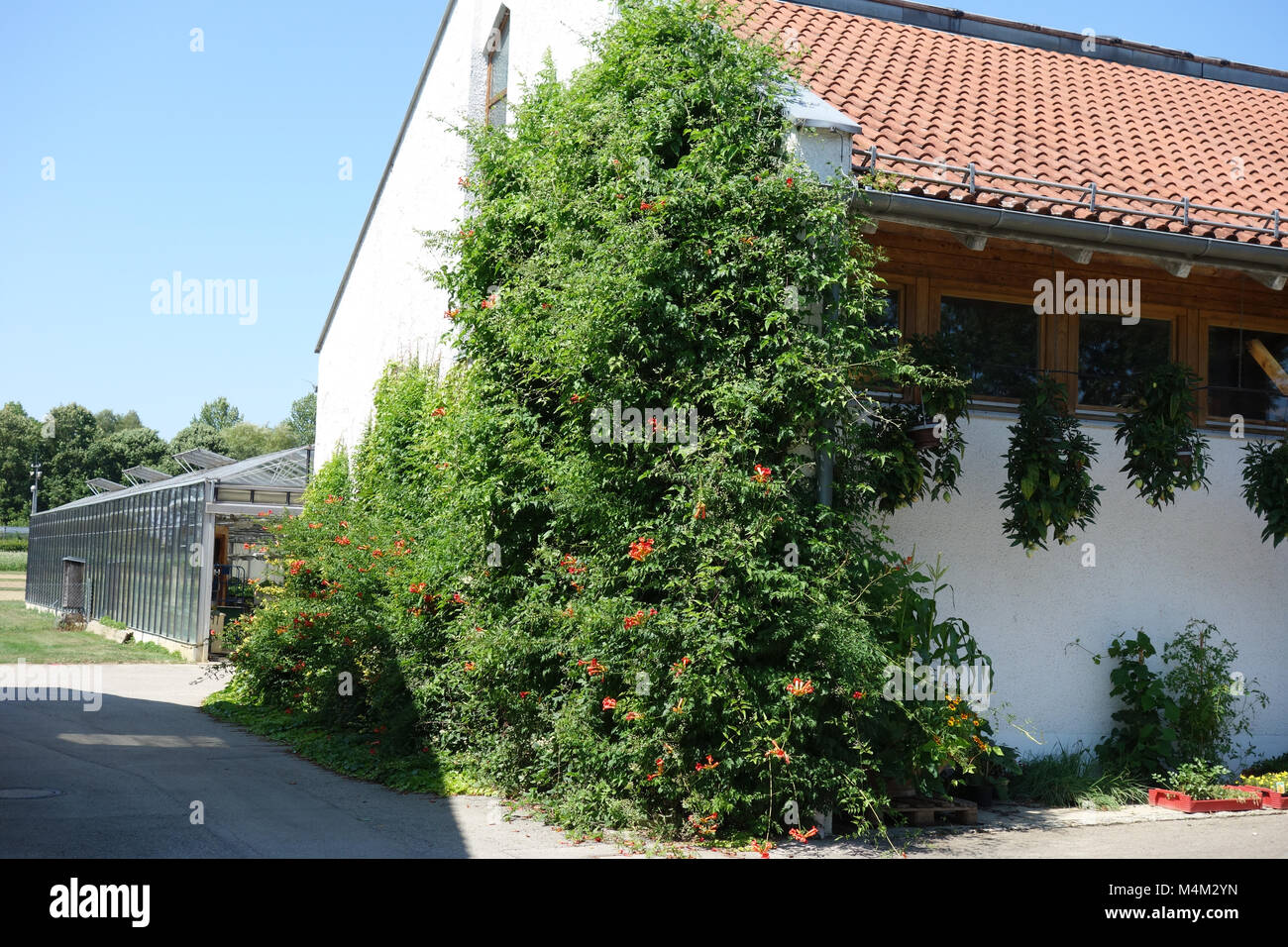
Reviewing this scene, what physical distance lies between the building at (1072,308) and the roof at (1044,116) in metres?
0.04

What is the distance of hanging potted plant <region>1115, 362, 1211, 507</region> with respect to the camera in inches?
356

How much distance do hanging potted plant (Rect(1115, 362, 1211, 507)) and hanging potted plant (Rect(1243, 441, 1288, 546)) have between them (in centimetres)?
75

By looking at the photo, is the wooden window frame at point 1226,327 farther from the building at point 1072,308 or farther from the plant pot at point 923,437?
the plant pot at point 923,437

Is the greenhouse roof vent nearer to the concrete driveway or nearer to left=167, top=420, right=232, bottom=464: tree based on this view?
the concrete driveway

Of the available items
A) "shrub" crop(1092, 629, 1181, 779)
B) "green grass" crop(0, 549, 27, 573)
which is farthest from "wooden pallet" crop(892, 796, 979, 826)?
"green grass" crop(0, 549, 27, 573)

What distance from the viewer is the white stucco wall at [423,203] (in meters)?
11.8

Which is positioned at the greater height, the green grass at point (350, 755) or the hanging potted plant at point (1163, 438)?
the hanging potted plant at point (1163, 438)

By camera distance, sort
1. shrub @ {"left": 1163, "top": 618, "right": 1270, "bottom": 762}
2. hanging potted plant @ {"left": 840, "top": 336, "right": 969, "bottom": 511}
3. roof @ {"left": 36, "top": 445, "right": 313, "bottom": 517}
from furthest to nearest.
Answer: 1. roof @ {"left": 36, "top": 445, "right": 313, "bottom": 517}
2. shrub @ {"left": 1163, "top": 618, "right": 1270, "bottom": 762}
3. hanging potted plant @ {"left": 840, "top": 336, "right": 969, "bottom": 511}

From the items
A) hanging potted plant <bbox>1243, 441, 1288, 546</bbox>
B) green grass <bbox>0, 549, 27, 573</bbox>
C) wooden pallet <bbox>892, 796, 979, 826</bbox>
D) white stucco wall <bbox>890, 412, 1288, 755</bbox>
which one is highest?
hanging potted plant <bbox>1243, 441, 1288, 546</bbox>

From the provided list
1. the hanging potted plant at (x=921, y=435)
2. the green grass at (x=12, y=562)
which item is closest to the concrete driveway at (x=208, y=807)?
the hanging potted plant at (x=921, y=435)

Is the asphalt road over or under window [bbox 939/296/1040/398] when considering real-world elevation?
under

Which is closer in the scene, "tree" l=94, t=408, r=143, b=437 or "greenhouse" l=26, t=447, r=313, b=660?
"greenhouse" l=26, t=447, r=313, b=660

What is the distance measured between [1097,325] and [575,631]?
558cm

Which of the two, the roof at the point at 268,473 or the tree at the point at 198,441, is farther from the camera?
the tree at the point at 198,441
